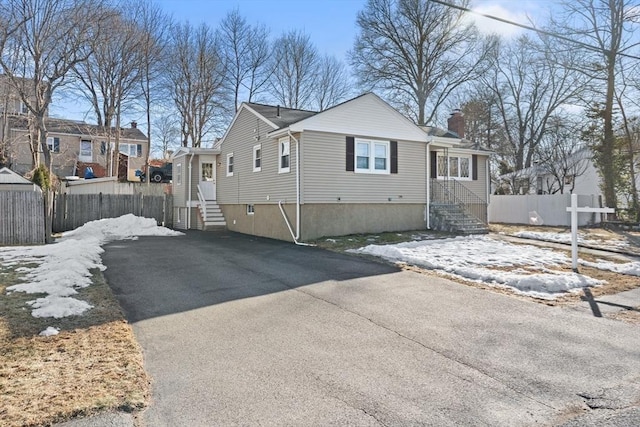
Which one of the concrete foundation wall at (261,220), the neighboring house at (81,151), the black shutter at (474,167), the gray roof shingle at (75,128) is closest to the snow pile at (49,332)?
the concrete foundation wall at (261,220)

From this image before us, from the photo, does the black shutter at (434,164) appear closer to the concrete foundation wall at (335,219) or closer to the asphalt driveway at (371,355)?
the concrete foundation wall at (335,219)

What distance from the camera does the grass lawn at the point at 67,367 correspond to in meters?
3.10

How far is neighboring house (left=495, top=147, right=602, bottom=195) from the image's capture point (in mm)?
28594

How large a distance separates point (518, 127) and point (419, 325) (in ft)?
116

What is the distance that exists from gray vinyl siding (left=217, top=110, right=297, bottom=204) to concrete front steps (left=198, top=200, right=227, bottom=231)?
0.48 m

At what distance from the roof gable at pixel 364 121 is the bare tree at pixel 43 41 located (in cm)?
1233

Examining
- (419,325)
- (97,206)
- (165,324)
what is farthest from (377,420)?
(97,206)

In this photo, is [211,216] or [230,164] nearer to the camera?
[230,164]

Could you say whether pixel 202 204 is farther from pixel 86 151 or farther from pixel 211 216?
pixel 86 151

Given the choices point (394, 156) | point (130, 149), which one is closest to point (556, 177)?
point (394, 156)

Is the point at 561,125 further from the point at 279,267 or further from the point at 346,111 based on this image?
the point at 279,267

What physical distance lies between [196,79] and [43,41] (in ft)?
49.4

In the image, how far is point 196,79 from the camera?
32.7 metres

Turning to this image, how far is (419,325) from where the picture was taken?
543cm
